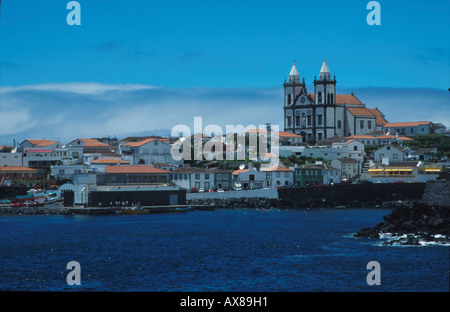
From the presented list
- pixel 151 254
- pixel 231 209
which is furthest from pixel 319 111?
pixel 151 254

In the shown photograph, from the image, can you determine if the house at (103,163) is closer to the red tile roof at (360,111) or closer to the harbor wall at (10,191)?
the harbor wall at (10,191)

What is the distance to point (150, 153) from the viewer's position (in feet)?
323

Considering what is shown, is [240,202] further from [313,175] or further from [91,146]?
[91,146]

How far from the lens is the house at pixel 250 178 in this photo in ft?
286

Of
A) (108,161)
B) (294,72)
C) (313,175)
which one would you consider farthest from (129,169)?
(294,72)

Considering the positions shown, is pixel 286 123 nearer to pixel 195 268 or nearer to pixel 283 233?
pixel 283 233

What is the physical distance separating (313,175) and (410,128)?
130 feet

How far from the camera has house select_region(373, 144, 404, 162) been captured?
9869 cm

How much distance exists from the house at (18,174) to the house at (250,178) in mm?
26609

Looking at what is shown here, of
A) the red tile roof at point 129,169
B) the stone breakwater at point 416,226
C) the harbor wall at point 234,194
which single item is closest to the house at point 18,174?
the red tile roof at point 129,169

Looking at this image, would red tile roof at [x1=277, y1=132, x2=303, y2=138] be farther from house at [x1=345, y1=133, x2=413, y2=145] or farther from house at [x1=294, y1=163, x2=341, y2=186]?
house at [x1=294, y1=163, x2=341, y2=186]

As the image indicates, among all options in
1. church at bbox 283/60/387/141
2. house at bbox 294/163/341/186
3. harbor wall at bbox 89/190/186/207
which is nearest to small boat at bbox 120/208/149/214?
harbor wall at bbox 89/190/186/207

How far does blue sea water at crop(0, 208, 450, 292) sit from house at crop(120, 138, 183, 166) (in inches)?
1541
